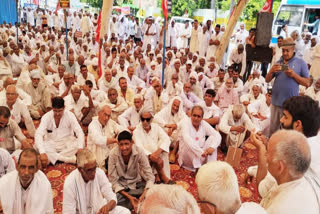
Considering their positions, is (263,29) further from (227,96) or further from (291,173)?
(291,173)

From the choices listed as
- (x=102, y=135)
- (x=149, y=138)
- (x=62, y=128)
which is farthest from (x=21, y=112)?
(x=149, y=138)

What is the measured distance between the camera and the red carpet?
318 centimetres

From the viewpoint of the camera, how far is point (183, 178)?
3635 millimetres

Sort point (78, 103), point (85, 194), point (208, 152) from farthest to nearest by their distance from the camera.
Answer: point (78, 103), point (208, 152), point (85, 194)

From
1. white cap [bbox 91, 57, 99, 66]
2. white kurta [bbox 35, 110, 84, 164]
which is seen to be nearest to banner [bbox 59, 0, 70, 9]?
white cap [bbox 91, 57, 99, 66]

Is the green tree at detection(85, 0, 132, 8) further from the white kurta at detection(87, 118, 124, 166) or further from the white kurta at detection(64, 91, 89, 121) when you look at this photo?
the white kurta at detection(87, 118, 124, 166)

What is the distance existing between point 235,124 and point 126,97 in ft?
6.32

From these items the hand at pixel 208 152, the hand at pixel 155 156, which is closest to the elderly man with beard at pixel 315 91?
the hand at pixel 208 152

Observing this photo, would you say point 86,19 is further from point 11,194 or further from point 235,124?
point 11,194

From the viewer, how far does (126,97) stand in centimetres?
523

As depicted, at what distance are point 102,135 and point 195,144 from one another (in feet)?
3.83

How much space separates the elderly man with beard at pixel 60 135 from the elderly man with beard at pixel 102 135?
0.58ft

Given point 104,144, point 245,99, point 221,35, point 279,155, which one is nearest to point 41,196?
point 104,144

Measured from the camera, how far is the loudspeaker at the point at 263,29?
11.8 feet
